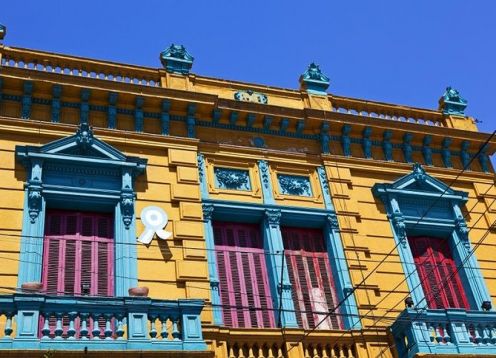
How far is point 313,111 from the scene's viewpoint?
1872cm

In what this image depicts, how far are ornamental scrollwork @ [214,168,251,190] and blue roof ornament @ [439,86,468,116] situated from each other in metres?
7.60

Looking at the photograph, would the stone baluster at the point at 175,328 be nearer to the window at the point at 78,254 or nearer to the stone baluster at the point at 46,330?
the window at the point at 78,254

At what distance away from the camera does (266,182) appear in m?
17.4

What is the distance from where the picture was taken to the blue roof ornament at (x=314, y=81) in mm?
20203

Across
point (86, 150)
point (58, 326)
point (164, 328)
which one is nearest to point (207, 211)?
point (86, 150)

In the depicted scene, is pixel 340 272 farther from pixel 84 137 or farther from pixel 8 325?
pixel 8 325

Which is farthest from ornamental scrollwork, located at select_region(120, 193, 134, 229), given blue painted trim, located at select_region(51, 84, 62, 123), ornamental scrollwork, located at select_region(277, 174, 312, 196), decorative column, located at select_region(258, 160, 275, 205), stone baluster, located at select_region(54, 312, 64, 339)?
ornamental scrollwork, located at select_region(277, 174, 312, 196)

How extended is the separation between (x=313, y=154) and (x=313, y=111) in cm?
120

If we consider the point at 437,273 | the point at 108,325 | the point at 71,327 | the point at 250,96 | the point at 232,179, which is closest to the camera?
the point at 71,327

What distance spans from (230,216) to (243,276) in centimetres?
160

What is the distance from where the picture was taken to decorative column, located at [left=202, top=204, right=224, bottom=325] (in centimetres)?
1473

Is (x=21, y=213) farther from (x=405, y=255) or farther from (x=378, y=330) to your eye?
(x=405, y=255)

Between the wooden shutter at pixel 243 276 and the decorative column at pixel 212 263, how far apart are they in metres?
0.24

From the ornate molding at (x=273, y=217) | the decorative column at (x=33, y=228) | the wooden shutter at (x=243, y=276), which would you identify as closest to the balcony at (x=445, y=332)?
the wooden shutter at (x=243, y=276)
